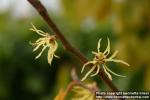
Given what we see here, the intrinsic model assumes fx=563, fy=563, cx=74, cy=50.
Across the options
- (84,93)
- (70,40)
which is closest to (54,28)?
(84,93)

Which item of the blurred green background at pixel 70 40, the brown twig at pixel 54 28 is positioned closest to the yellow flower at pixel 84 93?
the brown twig at pixel 54 28

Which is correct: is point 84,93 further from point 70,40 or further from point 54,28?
point 70,40

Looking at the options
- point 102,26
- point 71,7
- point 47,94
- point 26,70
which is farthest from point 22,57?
point 71,7

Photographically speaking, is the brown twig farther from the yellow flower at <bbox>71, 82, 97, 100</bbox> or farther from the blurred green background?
the blurred green background

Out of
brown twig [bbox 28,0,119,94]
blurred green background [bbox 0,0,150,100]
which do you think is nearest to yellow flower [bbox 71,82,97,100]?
brown twig [bbox 28,0,119,94]

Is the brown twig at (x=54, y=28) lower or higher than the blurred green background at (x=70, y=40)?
lower

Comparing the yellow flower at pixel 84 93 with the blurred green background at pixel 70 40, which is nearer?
the yellow flower at pixel 84 93

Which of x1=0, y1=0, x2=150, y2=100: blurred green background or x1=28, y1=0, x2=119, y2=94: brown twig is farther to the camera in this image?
x1=0, y1=0, x2=150, y2=100: blurred green background

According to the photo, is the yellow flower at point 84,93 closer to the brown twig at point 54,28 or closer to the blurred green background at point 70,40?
the brown twig at point 54,28

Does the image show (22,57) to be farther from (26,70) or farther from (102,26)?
(102,26)
